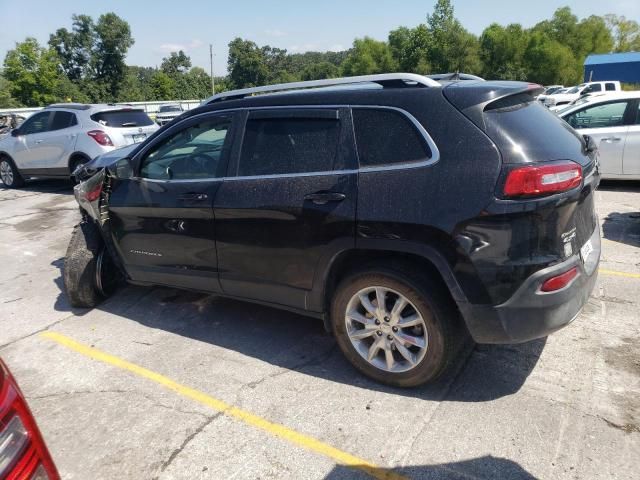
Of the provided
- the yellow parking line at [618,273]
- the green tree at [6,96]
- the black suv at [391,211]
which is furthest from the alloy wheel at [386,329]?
the green tree at [6,96]

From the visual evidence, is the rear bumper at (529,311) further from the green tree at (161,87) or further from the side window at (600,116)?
the green tree at (161,87)

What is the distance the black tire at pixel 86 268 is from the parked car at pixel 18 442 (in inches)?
127

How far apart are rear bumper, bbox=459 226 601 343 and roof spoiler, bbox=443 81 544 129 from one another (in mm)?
906

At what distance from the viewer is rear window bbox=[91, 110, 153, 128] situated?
33.4 feet

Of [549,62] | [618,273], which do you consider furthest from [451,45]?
[618,273]

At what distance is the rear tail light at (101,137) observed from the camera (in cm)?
991

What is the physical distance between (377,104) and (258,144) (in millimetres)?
936

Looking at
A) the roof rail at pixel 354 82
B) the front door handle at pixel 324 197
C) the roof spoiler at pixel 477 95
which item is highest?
the roof rail at pixel 354 82

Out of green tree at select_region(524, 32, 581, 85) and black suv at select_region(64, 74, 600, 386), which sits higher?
green tree at select_region(524, 32, 581, 85)

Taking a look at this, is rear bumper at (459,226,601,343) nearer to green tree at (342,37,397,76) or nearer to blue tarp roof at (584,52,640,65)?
blue tarp roof at (584,52,640,65)

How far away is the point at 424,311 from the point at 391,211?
612 mm

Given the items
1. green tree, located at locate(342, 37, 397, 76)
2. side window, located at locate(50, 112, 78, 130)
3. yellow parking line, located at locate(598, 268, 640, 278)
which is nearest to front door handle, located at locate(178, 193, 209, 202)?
yellow parking line, located at locate(598, 268, 640, 278)

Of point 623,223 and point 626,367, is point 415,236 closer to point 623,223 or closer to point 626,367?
point 626,367

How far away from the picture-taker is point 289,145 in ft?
11.1
